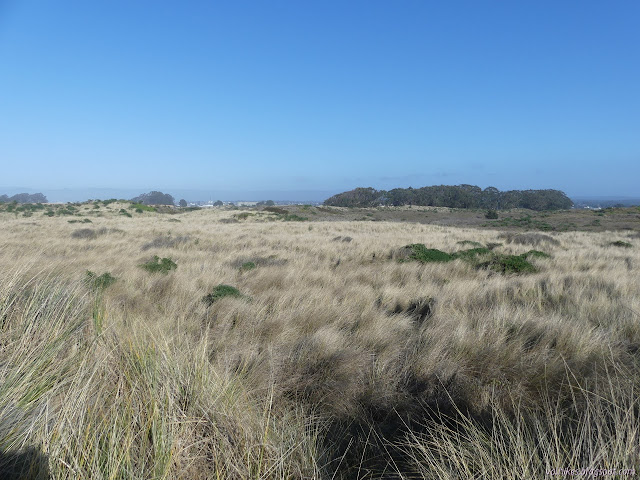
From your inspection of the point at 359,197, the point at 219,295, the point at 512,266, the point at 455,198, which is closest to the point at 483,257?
the point at 512,266

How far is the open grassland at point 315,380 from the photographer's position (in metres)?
1.91

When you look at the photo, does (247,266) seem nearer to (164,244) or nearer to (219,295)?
(219,295)

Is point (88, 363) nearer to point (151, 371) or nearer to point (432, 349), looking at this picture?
point (151, 371)

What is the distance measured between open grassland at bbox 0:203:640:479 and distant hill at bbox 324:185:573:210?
83.1 metres

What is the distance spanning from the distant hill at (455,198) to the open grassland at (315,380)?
272 feet

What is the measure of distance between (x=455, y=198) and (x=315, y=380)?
311 feet

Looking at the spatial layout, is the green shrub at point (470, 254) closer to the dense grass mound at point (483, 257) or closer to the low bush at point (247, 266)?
the dense grass mound at point (483, 257)

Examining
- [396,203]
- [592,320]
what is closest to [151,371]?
[592,320]

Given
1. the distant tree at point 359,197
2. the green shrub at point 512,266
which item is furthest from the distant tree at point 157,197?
the green shrub at point 512,266

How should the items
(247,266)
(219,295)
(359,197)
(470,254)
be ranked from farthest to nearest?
1. (359,197)
2. (470,254)
3. (247,266)
4. (219,295)

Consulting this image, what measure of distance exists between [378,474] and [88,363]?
77.2 inches

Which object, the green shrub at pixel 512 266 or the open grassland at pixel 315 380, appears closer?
the open grassland at pixel 315 380

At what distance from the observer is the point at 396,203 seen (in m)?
93.0

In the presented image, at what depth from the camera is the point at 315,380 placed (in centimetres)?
337
